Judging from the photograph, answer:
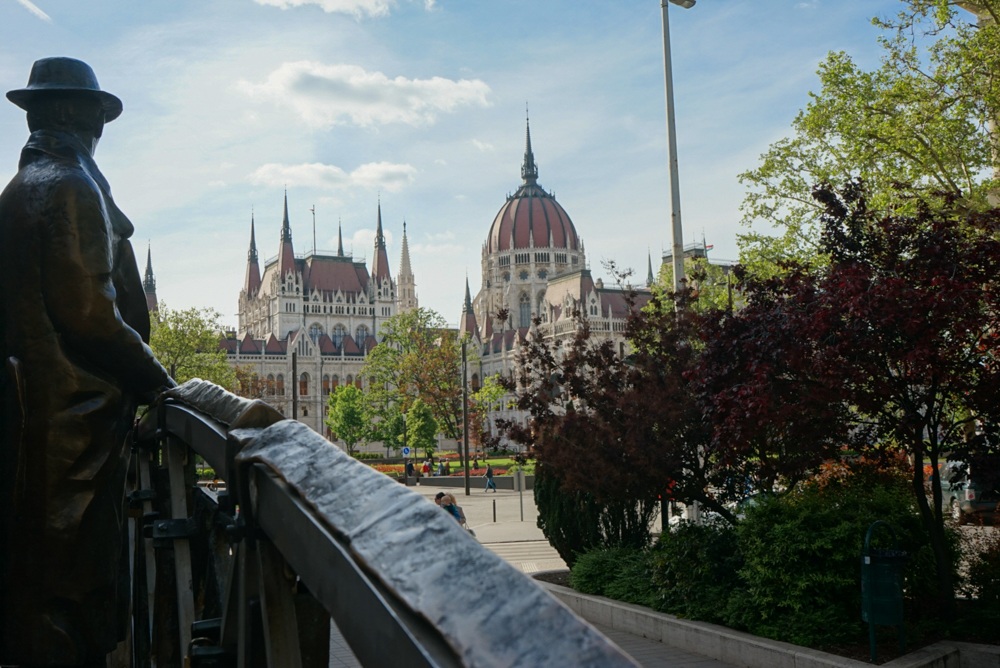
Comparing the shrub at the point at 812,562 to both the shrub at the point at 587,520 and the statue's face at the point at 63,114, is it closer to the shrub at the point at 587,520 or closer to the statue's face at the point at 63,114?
the shrub at the point at 587,520

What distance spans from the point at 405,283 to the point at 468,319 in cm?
1500

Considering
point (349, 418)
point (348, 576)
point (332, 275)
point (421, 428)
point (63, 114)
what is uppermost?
point (332, 275)

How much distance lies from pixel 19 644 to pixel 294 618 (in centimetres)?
173

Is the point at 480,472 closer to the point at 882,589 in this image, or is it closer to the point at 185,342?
the point at 185,342

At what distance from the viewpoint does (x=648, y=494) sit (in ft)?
37.4

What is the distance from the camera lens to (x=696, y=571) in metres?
9.83

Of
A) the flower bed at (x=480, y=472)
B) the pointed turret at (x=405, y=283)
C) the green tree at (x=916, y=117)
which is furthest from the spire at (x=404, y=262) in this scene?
the green tree at (x=916, y=117)

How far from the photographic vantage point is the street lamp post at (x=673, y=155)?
55.2ft

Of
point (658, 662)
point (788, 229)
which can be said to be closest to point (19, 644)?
point (658, 662)

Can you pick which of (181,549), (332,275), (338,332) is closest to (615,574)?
(181,549)

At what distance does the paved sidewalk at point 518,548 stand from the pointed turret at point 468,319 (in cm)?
9102

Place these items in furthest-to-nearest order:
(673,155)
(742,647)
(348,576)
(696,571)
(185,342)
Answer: (185,342) → (673,155) → (696,571) → (742,647) → (348,576)

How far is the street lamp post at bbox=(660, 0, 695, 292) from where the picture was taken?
16812mm

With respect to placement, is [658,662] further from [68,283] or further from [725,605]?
[68,283]
